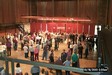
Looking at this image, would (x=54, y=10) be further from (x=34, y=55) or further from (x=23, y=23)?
(x=34, y=55)

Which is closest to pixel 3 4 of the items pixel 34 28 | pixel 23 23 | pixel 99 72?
pixel 23 23

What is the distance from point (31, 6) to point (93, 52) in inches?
747

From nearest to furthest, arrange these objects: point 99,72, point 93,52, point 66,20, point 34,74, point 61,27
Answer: point 99,72
point 34,74
point 93,52
point 66,20
point 61,27

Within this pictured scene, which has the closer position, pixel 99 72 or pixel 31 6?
pixel 99 72

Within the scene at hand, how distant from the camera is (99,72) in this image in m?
1.93

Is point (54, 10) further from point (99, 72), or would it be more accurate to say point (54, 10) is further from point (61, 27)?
point (99, 72)

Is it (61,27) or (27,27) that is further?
(27,27)

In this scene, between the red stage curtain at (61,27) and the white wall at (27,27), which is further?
the white wall at (27,27)

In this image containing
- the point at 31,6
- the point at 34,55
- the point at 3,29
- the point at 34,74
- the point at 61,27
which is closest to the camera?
the point at 34,74

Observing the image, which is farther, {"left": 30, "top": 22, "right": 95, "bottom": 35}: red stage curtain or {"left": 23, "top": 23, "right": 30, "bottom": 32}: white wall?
{"left": 23, "top": 23, "right": 30, "bottom": 32}: white wall

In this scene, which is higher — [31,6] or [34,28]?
[31,6]

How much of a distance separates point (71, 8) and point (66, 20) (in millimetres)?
3870

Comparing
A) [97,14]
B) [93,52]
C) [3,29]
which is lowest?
[93,52]

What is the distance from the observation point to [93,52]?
19656 mm
